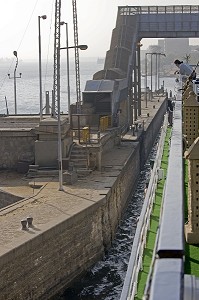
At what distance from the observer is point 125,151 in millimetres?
39906

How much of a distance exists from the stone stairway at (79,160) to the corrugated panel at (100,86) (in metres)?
11.1

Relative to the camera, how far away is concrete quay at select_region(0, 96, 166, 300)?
65.2 ft

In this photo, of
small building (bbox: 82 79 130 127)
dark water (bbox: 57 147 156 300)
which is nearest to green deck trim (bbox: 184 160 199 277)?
dark water (bbox: 57 147 156 300)

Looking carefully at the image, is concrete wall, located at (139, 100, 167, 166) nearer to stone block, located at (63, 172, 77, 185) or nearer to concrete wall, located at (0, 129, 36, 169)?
concrete wall, located at (0, 129, 36, 169)

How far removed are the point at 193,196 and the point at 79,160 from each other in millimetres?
21914

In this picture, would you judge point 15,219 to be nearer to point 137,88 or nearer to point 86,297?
point 86,297

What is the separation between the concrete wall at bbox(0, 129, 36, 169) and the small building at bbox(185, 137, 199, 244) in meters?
23.6

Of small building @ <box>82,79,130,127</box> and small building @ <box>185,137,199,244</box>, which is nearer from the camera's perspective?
small building @ <box>185,137,199,244</box>

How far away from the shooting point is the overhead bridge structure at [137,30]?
54188 mm

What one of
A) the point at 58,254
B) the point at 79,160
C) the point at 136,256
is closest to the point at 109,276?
the point at 58,254

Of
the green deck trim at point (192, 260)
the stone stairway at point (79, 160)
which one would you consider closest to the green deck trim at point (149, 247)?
the green deck trim at point (192, 260)

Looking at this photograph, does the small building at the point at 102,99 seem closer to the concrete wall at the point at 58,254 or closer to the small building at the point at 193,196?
the concrete wall at the point at 58,254

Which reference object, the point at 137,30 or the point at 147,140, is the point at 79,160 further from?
the point at 137,30

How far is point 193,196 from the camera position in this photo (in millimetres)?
11438
